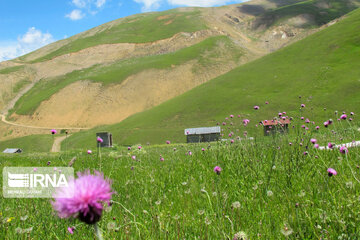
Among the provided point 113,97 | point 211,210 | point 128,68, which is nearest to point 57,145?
point 113,97

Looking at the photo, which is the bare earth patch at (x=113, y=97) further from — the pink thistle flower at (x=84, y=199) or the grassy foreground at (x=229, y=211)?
the pink thistle flower at (x=84, y=199)

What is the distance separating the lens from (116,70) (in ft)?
317

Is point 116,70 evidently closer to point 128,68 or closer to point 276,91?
point 128,68

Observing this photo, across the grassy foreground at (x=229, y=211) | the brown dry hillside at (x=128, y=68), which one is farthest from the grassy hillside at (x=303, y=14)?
the grassy foreground at (x=229, y=211)

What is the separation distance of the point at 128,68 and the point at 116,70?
4.59 metres

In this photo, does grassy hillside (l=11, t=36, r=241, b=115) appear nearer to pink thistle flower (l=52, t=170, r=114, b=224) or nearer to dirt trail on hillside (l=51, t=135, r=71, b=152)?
dirt trail on hillside (l=51, t=135, r=71, b=152)

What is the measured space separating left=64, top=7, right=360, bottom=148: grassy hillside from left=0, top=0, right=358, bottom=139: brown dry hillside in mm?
22518

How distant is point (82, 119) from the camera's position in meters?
76.6

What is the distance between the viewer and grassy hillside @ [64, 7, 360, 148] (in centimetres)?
4317

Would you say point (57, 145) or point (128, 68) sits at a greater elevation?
point (128, 68)

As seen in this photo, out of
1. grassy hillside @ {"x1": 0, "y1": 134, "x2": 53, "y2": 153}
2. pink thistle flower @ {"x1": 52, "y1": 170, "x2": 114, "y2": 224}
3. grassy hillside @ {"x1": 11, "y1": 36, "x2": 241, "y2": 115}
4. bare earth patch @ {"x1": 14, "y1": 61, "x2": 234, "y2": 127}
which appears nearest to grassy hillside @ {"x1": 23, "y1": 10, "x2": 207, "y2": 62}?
grassy hillside @ {"x1": 11, "y1": 36, "x2": 241, "y2": 115}

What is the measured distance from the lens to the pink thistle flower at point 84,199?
3.35 ft

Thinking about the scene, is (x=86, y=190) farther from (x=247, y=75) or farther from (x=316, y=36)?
(x=316, y=36)

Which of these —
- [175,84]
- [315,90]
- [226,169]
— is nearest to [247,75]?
[315,90]
